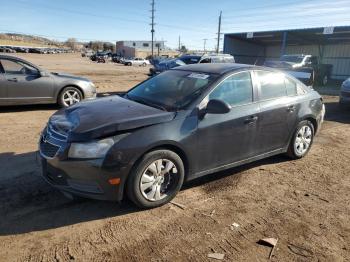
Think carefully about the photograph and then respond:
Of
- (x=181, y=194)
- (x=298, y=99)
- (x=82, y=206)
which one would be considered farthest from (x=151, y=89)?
(x=298, y=99)

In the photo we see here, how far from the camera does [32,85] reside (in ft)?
28.4

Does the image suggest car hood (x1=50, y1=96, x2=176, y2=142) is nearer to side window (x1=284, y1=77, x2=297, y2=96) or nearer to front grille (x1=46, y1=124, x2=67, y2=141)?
front grille (x1=46, y1=124, x2=67, y2=141)

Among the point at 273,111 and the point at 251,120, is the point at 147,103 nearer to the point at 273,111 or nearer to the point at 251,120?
the point at 251,120

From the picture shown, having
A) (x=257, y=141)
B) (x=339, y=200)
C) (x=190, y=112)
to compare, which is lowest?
(x=339, y=200)

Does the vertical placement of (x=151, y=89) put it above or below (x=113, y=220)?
above

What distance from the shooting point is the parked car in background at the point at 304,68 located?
1588 cm

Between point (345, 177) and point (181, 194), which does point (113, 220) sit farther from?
point (345, 177)

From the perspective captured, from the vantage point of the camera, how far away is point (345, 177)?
5125 millimetres

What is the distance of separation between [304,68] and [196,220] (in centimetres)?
1627

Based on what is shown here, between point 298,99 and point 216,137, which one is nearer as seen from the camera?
point 216,137

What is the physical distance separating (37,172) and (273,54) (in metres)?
34.0

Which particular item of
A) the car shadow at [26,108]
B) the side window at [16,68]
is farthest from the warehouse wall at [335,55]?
the side window at [16,68]

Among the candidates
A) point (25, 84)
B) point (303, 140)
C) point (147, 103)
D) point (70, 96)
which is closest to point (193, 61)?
point (70, 96)

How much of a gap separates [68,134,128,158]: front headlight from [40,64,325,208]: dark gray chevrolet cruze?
0.03ft
